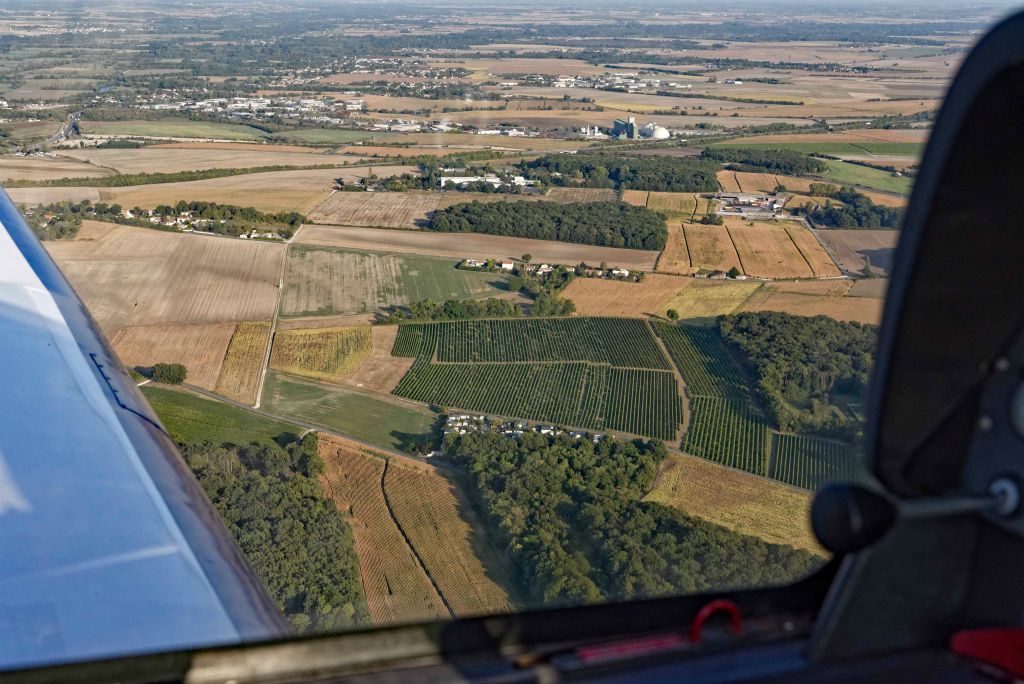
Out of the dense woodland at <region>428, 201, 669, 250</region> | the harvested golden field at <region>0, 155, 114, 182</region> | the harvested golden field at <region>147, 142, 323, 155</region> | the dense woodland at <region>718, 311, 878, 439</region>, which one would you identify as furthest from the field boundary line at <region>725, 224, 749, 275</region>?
the harvested golden field at <region>0, 155, 114, 182</region>

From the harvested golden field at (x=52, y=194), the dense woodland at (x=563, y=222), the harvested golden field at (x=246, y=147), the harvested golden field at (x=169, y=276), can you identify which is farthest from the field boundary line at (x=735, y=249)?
the harvested golden field at (x=246, y=147)

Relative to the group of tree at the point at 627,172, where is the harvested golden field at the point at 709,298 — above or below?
below

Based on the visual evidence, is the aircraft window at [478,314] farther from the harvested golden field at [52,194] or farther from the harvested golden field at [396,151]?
the harvested golden field at [396,151]

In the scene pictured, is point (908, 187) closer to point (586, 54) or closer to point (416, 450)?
point (416, 450)

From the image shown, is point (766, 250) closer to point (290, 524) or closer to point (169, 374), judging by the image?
point (169, 374)

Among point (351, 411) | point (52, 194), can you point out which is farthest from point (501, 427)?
point (52, 194)

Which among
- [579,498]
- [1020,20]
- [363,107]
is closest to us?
[1020,20]

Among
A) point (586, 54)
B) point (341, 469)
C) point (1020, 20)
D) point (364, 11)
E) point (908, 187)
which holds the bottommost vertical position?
point (341, 469)

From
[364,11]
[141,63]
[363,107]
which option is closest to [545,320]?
[363,107]
